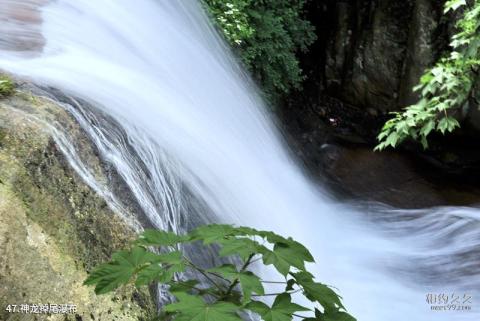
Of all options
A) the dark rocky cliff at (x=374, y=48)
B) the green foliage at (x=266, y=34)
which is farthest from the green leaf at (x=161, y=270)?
the dark rocky cliff at (x=374, y=48)

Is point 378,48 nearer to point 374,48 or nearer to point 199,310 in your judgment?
point 374,48

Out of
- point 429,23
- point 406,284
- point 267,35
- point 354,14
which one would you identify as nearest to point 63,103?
point 406,284

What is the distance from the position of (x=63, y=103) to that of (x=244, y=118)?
3183 mm

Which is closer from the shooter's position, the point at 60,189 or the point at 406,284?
the point at 60,189

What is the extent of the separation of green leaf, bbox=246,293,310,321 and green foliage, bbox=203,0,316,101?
14.3ft

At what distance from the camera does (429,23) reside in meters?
6.90

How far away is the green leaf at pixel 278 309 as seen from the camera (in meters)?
→ 1.22

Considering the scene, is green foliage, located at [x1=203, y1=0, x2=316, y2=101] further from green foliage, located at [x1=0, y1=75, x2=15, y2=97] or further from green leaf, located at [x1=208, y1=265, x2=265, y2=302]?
green leaf, located at [x1=208, y1=265, x2=265, y2=302]

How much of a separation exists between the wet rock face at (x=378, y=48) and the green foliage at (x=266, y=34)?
106cm

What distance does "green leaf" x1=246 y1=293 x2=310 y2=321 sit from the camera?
1.22m

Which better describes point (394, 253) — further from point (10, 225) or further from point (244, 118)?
point (10, 225)

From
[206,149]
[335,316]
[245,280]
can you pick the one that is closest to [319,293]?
[335,316]

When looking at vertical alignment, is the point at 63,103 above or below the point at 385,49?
below

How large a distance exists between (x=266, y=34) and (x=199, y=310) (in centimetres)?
515
